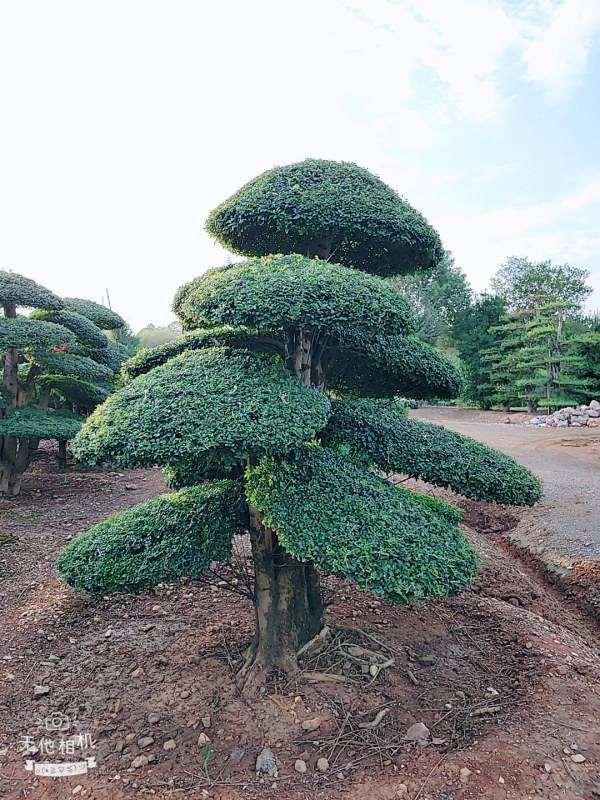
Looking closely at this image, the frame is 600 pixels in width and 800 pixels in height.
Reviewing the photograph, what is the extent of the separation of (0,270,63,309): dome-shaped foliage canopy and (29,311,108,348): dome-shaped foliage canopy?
0.56 meters

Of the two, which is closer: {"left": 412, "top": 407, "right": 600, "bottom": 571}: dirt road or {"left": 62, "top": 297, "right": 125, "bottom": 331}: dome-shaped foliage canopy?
{"left": 412, "top": 407, "right": 600, "bottom": 571}: dirt road

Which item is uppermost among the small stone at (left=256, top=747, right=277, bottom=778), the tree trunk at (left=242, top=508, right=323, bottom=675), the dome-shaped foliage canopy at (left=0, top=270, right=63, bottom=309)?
the dome-shaped foliage canopy at (left=0, top=270, right=63, bottom=309)

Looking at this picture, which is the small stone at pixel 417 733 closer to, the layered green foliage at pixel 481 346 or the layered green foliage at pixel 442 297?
the layered green foliage at pixel 481 346

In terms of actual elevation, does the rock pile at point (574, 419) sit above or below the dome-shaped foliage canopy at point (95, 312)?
below

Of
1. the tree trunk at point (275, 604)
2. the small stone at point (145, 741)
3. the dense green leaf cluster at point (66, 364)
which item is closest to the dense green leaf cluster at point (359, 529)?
the tree trunk at point (275, 604)

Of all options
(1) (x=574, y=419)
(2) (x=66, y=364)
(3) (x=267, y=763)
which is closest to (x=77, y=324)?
(2) (x=66, y=364)

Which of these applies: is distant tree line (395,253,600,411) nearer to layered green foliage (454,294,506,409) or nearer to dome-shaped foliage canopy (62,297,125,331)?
layered green foliage (454,294,506,409)

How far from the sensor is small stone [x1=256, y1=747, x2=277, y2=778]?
2.67m

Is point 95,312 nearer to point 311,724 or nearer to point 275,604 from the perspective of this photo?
point 275,604

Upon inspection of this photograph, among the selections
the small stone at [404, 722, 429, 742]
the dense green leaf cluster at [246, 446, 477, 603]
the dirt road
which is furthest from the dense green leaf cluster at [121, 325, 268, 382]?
the dirt road

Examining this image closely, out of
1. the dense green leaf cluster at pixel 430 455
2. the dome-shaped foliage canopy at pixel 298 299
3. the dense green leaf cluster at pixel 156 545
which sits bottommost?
the dense green leaf cluster at pixel 156 545

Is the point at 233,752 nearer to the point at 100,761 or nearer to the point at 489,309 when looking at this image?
the point at 100,761

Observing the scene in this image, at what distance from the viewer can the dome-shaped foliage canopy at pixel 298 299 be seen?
8.10 feet

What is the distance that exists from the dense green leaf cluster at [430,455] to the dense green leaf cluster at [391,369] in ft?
1.11
